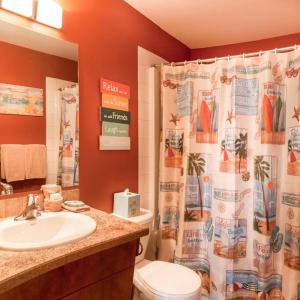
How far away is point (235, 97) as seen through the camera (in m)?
1.94

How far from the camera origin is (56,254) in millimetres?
936

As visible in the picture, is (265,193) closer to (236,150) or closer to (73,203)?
(236,150)

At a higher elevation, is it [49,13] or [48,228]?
[49,13]

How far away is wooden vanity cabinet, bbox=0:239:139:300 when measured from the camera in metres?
0.91

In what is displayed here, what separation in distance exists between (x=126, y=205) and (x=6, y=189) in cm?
78

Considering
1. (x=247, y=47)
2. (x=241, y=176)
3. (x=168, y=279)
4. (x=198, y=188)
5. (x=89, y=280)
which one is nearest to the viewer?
(x=89, y=280)

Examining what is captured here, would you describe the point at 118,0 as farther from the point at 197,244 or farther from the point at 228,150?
the point at 197,244

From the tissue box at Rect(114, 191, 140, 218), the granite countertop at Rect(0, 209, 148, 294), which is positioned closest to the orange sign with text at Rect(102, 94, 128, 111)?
the tissue box at Rect(114, 191, 140, 218)

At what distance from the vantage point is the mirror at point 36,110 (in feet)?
4.40

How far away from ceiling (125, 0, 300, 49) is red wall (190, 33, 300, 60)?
6 cm

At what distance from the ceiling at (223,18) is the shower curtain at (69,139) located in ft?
3.20

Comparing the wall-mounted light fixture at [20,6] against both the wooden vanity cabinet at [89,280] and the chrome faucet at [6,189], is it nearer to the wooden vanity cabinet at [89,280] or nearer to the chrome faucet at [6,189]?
the chrome faucet at [6,189]

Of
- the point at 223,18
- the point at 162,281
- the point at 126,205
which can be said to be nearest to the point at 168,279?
the point at 162,281

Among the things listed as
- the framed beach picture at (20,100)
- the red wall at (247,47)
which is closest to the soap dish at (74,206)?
the framed beach picture at (20,100)
